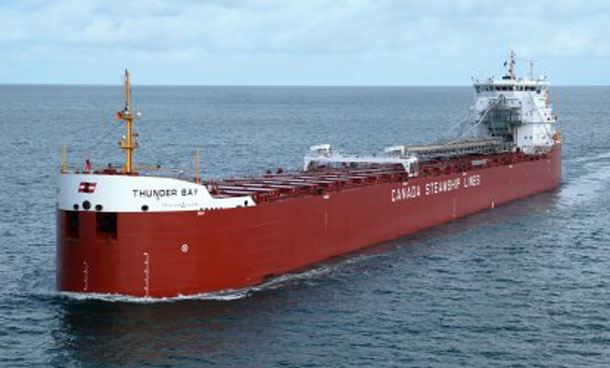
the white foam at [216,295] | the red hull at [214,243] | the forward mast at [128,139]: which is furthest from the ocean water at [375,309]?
the forward mast at [128,139]

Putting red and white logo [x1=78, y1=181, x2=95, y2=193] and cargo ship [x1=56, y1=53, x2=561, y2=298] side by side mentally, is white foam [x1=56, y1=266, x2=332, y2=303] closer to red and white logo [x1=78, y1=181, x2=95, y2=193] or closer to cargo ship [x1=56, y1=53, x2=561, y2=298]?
cargo ship [x1=56, y1=53, x2=561, y2=298]

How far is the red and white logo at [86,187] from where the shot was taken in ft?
97.0

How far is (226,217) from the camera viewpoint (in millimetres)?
31391

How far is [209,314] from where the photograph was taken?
2895 cm

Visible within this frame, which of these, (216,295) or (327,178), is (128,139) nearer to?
(216,295)

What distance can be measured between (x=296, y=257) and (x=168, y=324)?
8625mm

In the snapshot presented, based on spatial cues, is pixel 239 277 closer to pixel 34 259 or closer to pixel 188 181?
pixel 188 181

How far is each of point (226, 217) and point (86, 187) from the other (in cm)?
539

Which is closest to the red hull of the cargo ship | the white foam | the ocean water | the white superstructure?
the cargo ship

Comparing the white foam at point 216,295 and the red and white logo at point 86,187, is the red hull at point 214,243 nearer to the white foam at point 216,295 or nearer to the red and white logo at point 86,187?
the white foam at point 216,295

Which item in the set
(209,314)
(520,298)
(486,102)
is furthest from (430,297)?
(486,102)

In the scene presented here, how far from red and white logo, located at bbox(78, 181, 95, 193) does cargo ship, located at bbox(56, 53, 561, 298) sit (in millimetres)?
57

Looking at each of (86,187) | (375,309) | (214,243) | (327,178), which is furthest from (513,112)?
(86,187)

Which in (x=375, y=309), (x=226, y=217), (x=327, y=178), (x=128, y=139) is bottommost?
(x=375, y=309)
